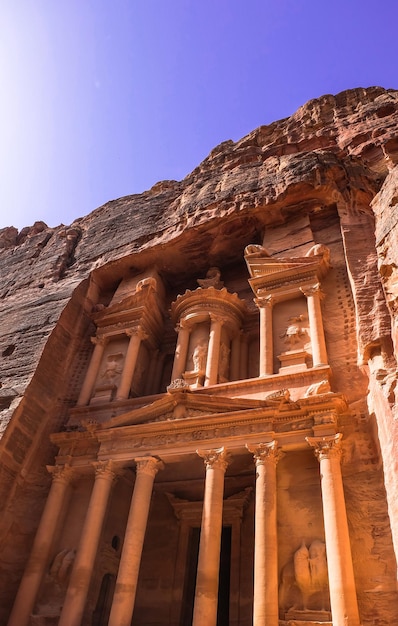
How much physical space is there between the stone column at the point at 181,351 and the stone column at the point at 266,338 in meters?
2.59

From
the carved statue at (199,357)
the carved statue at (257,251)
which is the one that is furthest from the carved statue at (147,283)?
the carved statue at (257,251)

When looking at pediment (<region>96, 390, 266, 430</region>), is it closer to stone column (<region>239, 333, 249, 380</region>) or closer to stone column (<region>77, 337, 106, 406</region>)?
stone column (<region>77, 337, 106, 406</region>)

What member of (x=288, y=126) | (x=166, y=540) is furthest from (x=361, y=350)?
(x=288, y=126)

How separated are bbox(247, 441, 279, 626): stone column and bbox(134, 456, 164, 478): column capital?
251 centimetres

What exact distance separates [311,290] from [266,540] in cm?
710

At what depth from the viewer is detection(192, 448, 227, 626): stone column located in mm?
8820

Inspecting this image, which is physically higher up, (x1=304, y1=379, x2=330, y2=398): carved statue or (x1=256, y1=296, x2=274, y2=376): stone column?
(x1=256, y1=296, x2=274, y2=376): stone column

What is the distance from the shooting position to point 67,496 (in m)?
12.7

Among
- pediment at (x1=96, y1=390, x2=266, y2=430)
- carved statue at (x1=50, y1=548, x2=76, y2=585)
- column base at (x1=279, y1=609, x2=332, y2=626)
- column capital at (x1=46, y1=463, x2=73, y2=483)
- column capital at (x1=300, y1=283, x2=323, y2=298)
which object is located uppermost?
column capital at (x1=300, y1=283, x2=323, y2=298)

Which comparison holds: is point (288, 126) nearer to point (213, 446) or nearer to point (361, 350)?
point (361, 350)

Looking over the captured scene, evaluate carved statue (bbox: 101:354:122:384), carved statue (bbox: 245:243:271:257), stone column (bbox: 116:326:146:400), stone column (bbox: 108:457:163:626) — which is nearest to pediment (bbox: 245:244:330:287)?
carved statue (bbox: 245:243:271:257)

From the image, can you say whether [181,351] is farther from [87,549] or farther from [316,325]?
[87,549]

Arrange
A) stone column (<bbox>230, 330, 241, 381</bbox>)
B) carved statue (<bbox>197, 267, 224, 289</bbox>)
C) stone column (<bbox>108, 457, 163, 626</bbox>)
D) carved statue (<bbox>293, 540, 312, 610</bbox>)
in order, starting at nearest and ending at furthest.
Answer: carved statue (<bbox>293, 540, 312, 610</bbox>) → stone column (<bbox>108, 457, 163, 626</bbox>) → stone column (<bbox>230, 330, 241, 381</bbox>) → carved statue (<bbox>197, 267, 224, 289</bbox>)

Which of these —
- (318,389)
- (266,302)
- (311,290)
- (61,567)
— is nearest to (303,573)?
(318,389)
